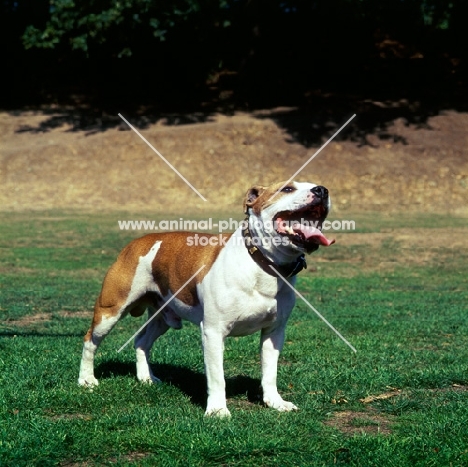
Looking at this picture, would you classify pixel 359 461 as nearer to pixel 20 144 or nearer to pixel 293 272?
pixel 293 272

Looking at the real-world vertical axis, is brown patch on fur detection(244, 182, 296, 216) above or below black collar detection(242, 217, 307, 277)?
above

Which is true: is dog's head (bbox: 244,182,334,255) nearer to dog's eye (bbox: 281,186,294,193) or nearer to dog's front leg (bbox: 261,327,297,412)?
dog's eye (bbox: 281,186,294,193)

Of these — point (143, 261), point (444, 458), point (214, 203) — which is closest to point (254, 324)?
point (143, 261)

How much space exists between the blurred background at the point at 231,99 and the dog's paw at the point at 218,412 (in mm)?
20545

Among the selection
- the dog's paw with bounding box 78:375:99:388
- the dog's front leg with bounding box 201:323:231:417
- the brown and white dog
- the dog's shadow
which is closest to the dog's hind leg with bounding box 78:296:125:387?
the dog's paw with bounding box 78:375:99:388

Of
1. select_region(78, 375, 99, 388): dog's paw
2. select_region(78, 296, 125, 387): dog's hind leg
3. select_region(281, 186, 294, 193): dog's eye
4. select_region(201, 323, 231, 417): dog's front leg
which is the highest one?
select_region(281, 186, 294, 193): dog's eye

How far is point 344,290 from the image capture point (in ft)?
51.4

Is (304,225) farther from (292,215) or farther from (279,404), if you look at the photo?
(279,404)

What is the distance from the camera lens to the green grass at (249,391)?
5.44 m

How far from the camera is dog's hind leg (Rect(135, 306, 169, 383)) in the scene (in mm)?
7719

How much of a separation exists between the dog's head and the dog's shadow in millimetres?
1475

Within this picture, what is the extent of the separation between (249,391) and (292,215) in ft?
5.95

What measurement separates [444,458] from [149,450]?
5.81ft

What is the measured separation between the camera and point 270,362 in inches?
269
